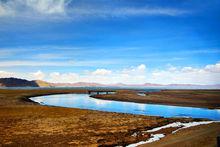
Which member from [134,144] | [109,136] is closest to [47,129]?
[109,136]

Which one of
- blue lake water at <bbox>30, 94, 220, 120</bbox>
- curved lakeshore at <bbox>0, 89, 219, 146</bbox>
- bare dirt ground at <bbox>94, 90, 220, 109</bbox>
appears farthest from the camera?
bare dirt ground at <bbox>94, 90, 220, 109</bbox>

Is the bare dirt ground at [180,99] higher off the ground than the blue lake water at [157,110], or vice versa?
the bare dirt ground at [180,99]

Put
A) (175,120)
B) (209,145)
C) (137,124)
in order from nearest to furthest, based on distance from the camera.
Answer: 1. (209,145)
2. (137,124)
3. (175,120)

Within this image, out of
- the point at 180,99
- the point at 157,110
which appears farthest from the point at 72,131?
the point at 180,99

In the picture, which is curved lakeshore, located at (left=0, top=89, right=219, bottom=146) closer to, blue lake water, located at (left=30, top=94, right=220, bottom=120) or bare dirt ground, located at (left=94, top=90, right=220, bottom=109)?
blue lake water, located at (left=30, top=94, right=220, bottom=120)

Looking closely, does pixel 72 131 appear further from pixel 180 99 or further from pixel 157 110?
pixel 180 99

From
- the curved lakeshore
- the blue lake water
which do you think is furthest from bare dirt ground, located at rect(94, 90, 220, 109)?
the curved lakeshore

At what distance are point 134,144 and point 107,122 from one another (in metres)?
12.0

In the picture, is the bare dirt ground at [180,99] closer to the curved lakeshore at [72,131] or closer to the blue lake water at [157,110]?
the blue lake water at [157,110]

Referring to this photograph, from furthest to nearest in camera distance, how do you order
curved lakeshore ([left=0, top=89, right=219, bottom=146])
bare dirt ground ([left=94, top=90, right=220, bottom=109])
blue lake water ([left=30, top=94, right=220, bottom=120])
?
1. bare dirt ground ([left=94, top=90, right=220, bottom=109])
2. blue lake water ([left=30, top=94, right=220, bottom=120])
3. curved lakeshore ([left=0, top=89, right=219, bottom=146])

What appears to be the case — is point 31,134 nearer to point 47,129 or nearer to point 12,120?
point 47,129

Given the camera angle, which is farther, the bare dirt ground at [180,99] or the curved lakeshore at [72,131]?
the bare dirt ground at [180,99]

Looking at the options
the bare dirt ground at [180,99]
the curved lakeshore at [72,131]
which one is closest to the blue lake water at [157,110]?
the bare dirt ground at [180,99]

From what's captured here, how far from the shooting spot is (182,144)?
19.7 meters
